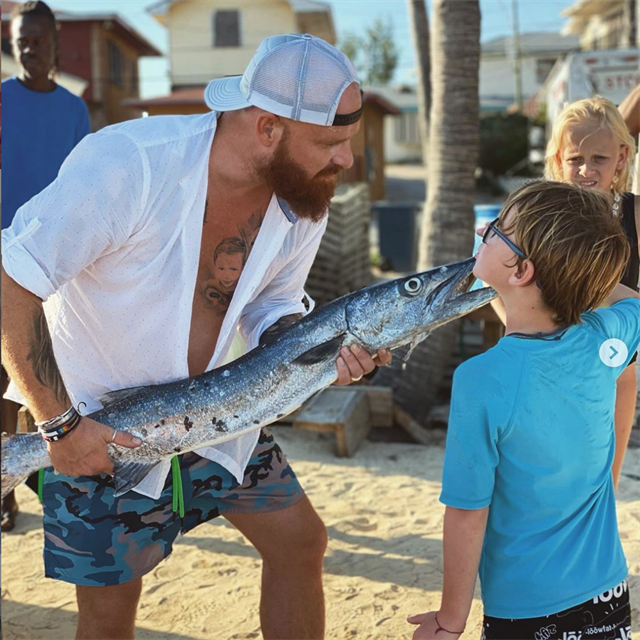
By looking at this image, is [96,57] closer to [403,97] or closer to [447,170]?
[403,97]

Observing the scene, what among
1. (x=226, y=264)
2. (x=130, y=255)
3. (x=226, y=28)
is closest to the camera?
(x=130, y=255)

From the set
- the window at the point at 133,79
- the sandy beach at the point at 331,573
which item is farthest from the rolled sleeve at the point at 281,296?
the window at the point at 133,79

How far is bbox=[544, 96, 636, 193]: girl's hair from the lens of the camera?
11.4ft

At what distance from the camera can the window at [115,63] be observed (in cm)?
3364

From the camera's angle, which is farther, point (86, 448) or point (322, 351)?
point (322, 351)

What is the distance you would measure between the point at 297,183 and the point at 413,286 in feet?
1.64

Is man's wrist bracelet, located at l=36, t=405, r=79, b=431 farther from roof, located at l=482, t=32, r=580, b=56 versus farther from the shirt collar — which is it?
roof, located at l=482, t=32, r=580, b=56

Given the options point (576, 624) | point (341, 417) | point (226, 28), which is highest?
point (226, 28)

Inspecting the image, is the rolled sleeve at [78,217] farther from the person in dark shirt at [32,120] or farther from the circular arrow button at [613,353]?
the person in dark shirt at [32,120]

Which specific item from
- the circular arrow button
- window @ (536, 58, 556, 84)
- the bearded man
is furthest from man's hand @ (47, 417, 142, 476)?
window @ (536, 58, 556, 84)

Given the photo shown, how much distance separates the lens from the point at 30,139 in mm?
4645

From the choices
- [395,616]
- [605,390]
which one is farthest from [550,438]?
[395,616]

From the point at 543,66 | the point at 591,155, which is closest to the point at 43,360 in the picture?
the point at 591,155

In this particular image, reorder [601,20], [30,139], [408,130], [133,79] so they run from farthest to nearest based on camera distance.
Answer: [408,130], [601,20], [133,79], [30,139]
